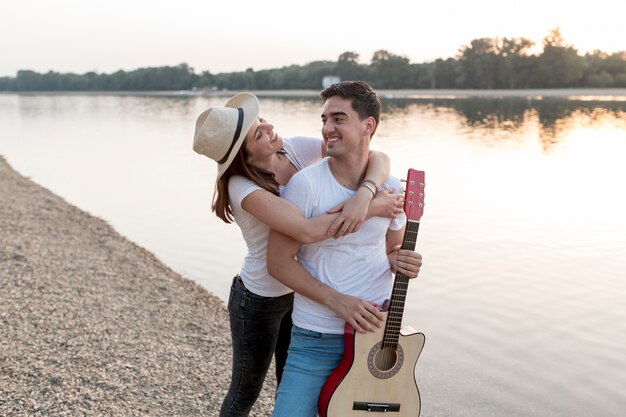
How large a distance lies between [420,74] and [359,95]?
122830 mm

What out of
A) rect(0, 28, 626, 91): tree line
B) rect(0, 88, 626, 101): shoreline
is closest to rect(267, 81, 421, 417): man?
rect(0, 88, 626, 101): shoreline

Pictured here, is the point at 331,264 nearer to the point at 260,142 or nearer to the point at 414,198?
the point at 414,198

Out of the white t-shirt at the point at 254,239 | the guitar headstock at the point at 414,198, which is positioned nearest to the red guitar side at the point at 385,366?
the guitar headstock at the point at 414,198

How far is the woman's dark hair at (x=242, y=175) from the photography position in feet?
9.21

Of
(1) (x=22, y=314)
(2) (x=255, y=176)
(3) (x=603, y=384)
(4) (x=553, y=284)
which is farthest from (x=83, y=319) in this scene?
(4) (x=553, y=284)

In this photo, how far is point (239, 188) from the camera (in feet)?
9.09

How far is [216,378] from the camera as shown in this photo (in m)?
5.20

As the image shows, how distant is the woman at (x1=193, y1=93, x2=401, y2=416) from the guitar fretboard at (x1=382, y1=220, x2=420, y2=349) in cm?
11

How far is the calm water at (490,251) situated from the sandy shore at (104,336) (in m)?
1.27

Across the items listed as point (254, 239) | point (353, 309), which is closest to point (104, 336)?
point (254, 239)

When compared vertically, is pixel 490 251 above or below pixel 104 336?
below

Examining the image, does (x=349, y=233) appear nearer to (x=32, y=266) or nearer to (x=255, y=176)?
(x=255, y=176)

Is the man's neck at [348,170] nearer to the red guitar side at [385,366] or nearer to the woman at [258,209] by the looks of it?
the woman at [258,209]

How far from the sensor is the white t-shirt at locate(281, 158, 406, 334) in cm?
272
